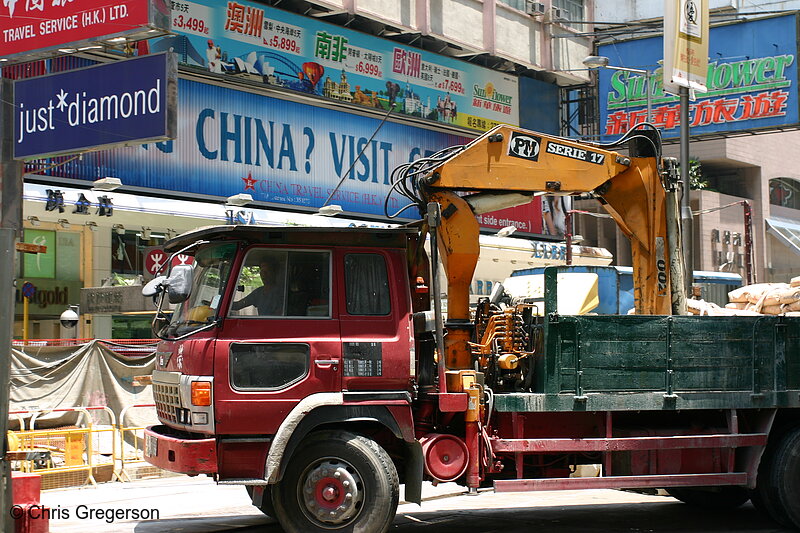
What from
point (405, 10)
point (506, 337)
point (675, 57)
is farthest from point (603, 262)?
point (506, 337)

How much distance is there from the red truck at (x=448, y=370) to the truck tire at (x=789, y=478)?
2 cm

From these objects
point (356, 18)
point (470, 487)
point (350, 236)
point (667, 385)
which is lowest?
point (470, 487)

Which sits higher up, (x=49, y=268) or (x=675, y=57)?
(x=675, y=57)

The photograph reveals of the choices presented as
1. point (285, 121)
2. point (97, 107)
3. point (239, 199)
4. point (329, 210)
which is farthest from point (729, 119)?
point (97, 107)

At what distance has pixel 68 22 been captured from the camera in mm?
10984

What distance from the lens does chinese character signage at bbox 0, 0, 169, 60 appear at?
34.9 feet

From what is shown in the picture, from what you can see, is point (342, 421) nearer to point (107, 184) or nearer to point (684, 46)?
point (684, 46)

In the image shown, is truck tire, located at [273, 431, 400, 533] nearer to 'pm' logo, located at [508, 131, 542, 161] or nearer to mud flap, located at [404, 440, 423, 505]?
mud flap, located at [404, 440, 423, 505]

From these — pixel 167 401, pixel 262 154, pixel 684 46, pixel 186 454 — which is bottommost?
pixel 186 454

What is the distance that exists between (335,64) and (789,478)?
24.4 meters

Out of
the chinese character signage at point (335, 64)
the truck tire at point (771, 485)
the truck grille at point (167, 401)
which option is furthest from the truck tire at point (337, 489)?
the chinese character signage at point (335, 64)

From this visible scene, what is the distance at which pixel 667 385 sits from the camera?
9.92 m

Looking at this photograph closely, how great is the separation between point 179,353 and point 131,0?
3.94 meters

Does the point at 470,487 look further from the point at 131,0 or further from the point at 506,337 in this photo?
the point at 131,0
